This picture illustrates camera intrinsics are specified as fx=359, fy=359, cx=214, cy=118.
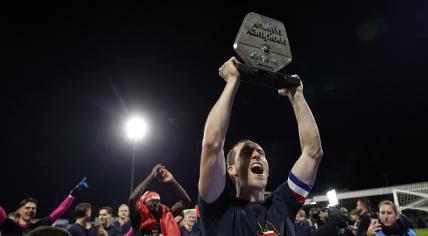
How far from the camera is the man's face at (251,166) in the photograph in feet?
8.33

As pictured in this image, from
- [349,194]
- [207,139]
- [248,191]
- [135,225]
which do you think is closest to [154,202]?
[135,225]

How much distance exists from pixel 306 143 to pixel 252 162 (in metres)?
0.46

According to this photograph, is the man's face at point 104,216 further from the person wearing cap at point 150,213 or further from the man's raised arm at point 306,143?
the man's raised arm at point 306,143

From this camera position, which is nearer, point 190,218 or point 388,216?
point 388,216

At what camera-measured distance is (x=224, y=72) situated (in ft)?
8.32

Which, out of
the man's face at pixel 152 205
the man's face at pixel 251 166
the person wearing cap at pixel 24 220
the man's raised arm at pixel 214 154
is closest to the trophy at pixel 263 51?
the man's raised arm at pixel 214 154

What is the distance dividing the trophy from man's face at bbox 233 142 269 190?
49cm

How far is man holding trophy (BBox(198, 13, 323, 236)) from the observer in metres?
2.24

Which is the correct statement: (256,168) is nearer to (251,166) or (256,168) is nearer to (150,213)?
(251,166)

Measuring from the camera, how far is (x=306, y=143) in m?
2.72

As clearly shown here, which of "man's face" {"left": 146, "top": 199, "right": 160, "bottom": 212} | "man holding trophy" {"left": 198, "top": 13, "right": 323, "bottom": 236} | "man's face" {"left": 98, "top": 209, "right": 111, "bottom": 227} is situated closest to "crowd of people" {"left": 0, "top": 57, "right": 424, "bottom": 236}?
"man holding trophy" {"left": 198, "top": 13, "right": 323, "bottom": 236}

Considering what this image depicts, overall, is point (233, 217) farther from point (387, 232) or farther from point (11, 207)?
point (11, 207)

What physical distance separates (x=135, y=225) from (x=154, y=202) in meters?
0.50

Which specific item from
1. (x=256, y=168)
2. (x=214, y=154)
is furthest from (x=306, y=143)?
(x=214, y=154)
